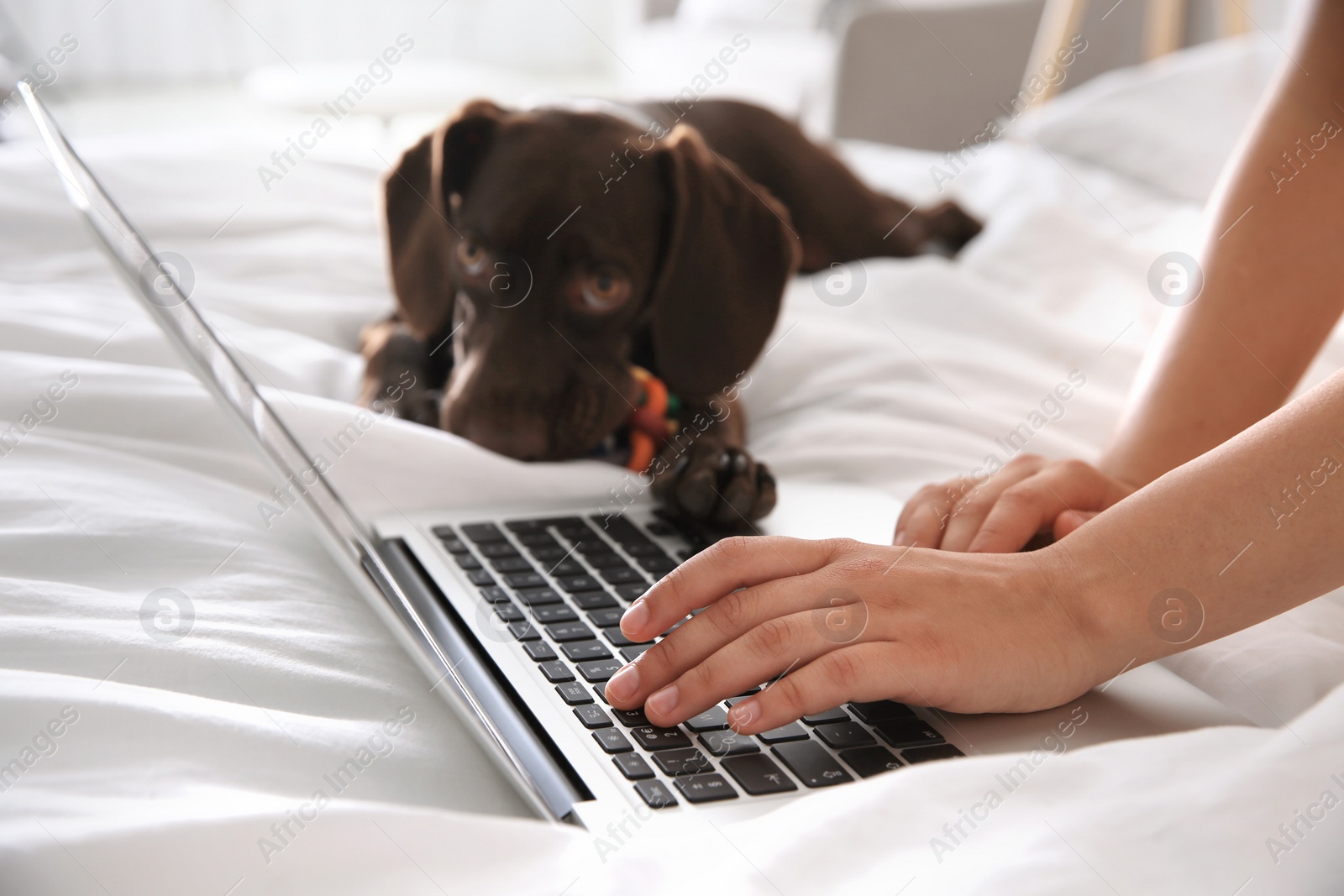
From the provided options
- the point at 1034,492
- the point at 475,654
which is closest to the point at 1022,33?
the point at 1034,492

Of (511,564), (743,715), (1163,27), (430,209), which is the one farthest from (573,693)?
(1163,27)

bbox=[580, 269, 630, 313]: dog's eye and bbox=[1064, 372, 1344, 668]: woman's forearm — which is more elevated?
A: bbox=[1064, 372, 1344, 668]: woman's forearm

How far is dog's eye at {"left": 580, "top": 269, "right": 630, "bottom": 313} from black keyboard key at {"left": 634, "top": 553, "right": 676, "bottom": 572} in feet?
1.64

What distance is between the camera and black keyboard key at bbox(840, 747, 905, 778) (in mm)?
552

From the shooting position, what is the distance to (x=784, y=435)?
114 cm

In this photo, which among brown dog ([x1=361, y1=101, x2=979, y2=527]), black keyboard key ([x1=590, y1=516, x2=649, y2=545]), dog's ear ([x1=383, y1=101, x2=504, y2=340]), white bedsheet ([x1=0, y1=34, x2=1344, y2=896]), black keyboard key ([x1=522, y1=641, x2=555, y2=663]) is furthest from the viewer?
dog's ear ([x1=383, y1=101, x2=504, y2=340])

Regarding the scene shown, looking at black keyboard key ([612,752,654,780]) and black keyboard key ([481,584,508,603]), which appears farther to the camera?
black keyboard key ([481,584,508,603])

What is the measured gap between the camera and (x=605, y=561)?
2.67 feet

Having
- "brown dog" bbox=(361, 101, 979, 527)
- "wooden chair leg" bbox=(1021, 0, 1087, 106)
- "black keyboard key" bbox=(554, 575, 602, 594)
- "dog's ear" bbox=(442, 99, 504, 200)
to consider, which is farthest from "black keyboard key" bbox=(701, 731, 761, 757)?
"wooden chair leg" bbox=(1021, 0, 1087, 106)

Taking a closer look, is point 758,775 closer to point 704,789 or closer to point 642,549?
point 704,789

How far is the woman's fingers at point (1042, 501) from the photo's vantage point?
74 centimetres

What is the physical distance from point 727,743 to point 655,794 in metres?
0.07

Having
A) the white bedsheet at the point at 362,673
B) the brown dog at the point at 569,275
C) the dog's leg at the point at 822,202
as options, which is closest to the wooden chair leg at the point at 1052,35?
the dog's leg at the point at 822,202

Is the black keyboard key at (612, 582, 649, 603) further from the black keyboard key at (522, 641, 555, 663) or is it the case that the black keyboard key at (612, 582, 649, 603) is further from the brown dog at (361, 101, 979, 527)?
the brown dog at (361, 101, 979, 527)
